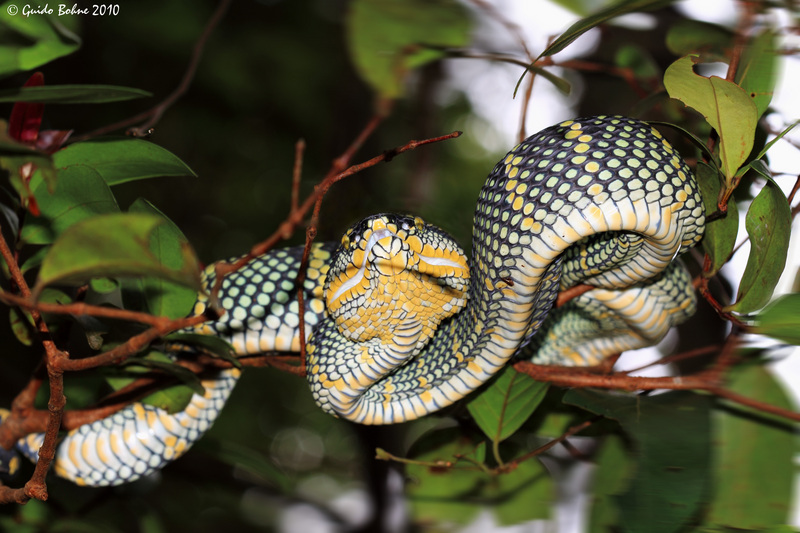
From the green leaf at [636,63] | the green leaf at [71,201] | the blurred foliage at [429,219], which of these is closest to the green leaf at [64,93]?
the blurred foliage at [429,219]

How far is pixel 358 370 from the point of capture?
2.53 feet

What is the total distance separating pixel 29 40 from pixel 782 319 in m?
0.92

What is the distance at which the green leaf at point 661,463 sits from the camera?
2.47 feet

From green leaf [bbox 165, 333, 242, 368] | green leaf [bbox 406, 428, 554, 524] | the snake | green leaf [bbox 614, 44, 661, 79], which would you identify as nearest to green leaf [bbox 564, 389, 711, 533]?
the snake

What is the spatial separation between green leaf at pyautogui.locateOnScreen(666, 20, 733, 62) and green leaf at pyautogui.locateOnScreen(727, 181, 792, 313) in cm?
34

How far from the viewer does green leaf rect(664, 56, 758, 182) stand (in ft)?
2.13

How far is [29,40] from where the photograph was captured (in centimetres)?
70

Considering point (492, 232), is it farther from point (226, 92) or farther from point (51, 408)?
point (226, 92)

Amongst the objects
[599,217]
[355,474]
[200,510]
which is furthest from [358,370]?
[355,474]

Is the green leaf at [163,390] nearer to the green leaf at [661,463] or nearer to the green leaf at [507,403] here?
the green leaf at [507,403]

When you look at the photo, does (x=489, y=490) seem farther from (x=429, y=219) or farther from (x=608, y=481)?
(x=429, y=219)

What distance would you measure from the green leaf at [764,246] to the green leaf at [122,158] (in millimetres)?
678

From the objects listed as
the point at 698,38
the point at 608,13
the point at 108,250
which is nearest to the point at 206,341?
the point at 108,250

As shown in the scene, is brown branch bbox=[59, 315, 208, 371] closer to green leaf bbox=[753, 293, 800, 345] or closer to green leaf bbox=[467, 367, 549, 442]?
green leaf bbox=[467, 367, 549, 442]
